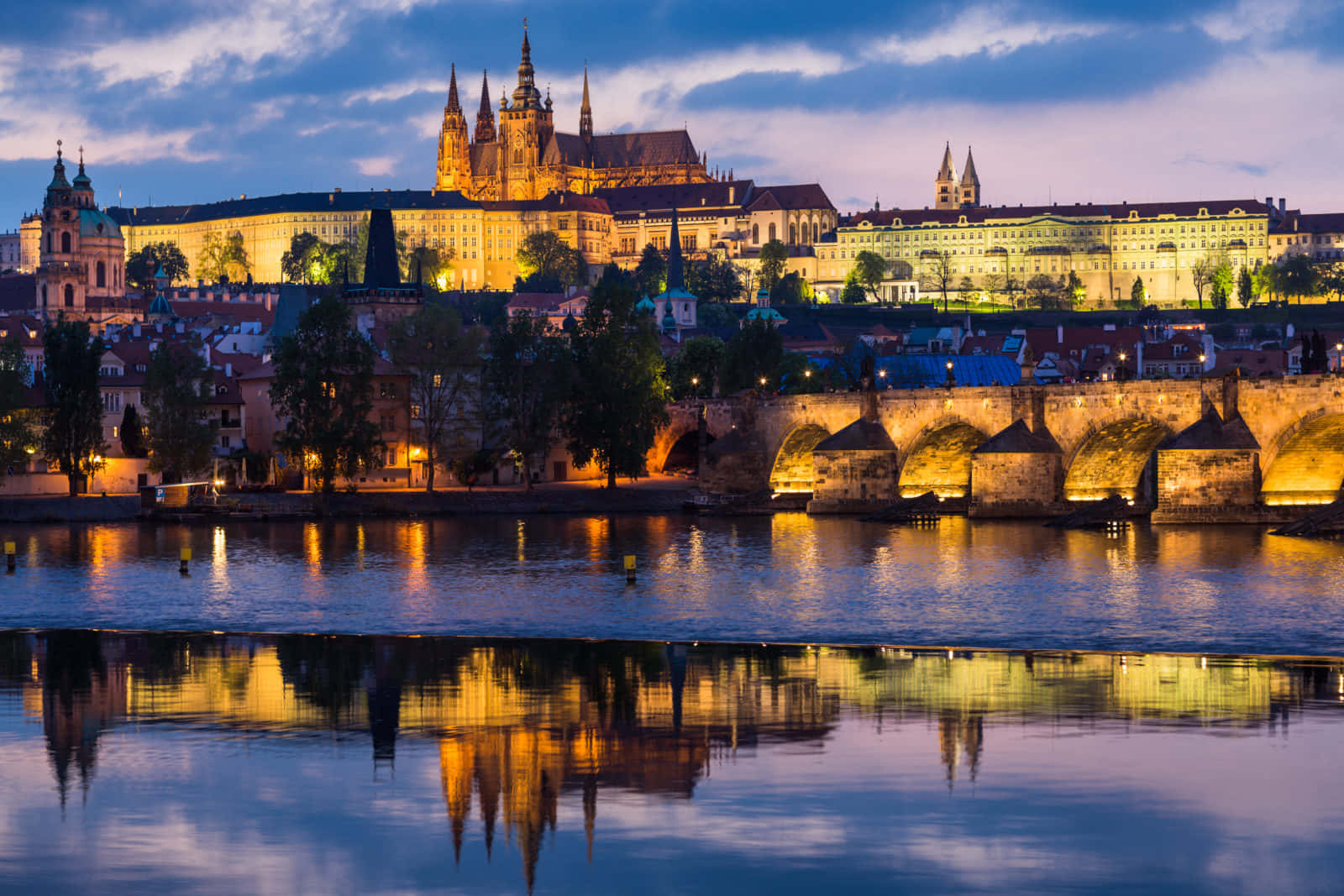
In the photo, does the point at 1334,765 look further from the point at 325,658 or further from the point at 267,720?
the point at 325,658

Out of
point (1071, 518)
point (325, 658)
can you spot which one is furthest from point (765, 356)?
point (325, 658)

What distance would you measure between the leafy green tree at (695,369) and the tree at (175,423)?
27.8 metres

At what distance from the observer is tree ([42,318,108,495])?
263 ft

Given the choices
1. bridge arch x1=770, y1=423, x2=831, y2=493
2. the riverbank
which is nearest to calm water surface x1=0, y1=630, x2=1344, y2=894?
the riverbank

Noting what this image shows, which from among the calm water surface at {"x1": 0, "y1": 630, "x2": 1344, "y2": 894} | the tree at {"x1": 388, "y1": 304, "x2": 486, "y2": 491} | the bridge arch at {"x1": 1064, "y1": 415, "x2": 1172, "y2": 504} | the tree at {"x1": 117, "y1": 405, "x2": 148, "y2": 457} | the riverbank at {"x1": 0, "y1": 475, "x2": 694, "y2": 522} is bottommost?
the calm water surface at {"x1": 0, "y1": 630, "x2": 1344, "y2": 894}

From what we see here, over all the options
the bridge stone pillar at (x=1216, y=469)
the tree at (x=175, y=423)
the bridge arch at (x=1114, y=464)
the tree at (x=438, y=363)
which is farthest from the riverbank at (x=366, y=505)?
the bridge stone pillar at (x=1216, y=469)

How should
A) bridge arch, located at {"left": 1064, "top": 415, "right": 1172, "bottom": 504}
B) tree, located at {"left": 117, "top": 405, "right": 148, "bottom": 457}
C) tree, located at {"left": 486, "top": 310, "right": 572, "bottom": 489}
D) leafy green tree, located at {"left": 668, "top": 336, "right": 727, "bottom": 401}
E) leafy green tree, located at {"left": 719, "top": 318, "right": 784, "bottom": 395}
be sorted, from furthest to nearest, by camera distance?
leafy green tree, located at {"left": 668, "top": 336, "right": 727, "bottom": 401} < leafy green tree, located at {"left": 719, "top": 318, "right": 784, "bottom": 395} < tree, located at {"left": 117, "top": 405, "right": 148, "bottom": 457} < tree, located at {"left": 486, "top": 310, "right": 572, "bottom": 489} < bridge arch, located at {"left": 1064, "top": 415, "right": 1172, "bottom": 504}

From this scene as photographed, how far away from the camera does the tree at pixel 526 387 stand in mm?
84062

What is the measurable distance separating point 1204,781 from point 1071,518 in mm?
43548

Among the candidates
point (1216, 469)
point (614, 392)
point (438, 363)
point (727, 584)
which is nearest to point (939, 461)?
point (614, 392)

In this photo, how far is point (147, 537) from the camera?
2702 inches

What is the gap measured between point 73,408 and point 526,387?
19.7 meters

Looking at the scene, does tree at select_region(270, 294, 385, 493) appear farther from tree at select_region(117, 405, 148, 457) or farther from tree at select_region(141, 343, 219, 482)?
tree at select_region(117, 405, 148, 457)

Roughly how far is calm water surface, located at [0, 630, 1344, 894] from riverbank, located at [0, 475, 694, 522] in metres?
44.5
